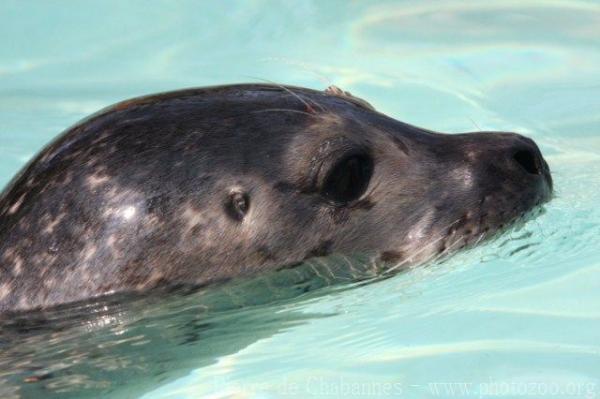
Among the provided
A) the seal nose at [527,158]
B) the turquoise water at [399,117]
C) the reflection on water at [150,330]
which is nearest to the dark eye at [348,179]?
the reflection on water at [150,330]

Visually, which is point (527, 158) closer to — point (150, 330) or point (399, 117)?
point (150, 330)

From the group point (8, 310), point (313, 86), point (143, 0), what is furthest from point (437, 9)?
point (8, 310)

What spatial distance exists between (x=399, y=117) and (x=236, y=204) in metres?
3.40

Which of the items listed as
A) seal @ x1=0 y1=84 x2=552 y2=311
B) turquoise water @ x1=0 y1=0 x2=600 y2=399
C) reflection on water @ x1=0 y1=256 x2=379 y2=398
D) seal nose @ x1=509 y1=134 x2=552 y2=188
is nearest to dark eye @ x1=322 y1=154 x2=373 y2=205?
seal @ x1=0 y1=84 x2=552 y2=311

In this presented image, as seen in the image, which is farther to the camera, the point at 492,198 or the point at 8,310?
the point at 492,198

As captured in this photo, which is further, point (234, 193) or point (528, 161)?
point (528, 161)

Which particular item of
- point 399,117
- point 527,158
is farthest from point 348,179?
point 399,117

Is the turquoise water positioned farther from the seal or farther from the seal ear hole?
the seal ear hole

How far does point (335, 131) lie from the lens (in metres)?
5.08

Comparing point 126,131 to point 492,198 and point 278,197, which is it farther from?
point 492,198

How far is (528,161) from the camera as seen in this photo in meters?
5.43

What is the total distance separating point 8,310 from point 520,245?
2121 mm

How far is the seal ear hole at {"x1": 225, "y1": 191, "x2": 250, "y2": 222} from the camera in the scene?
16.0ft

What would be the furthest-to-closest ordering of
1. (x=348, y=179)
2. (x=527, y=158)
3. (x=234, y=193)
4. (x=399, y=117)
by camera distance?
(x=399, y=117), (x=527, y=158), (x=348, y=179), (x=234, y=193)
